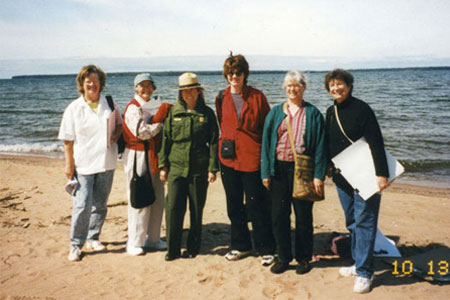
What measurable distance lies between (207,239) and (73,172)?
1963 mm

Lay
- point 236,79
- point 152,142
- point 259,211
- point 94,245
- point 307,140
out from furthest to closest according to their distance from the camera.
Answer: point 94,245, point 152,142, point 259,211, point 236,79, point 307,140

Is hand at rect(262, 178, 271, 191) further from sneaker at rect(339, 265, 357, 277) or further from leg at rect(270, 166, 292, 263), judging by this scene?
sneaker at rect(339, 265, 357, 277)

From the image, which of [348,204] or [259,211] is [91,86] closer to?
[259,211]

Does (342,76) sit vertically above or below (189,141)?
above

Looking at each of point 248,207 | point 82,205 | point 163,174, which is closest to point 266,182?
point 248,207

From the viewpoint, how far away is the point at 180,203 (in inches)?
157

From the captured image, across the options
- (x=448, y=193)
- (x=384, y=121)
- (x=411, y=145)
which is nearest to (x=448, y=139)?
(x=411, y=145)

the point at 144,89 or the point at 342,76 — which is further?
the point at 144,89

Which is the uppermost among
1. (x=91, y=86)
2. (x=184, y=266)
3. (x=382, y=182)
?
(x=91, y=86)

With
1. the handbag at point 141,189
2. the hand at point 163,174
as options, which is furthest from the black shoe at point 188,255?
the hand at point 163,174

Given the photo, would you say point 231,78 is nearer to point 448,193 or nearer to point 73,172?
point 73,172

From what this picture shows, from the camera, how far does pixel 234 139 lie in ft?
12.1

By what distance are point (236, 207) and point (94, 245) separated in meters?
1.89

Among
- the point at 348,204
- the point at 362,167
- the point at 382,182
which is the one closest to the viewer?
the point at 382,182
